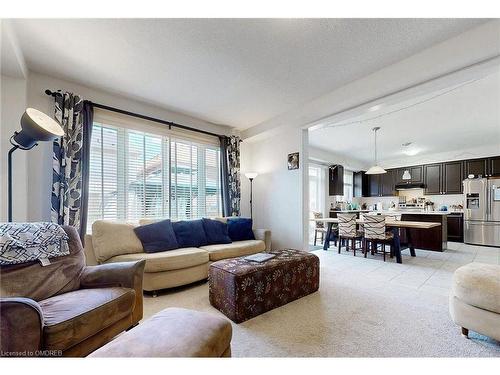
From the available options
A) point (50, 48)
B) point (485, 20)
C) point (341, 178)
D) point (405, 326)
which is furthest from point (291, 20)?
point (341, 178)

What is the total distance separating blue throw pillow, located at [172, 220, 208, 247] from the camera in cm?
315

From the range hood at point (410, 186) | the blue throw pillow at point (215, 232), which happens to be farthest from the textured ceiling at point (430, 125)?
the blue throw pillow at point (215, 232)

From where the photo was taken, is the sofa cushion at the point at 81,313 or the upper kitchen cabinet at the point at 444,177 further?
the upper kitchen cabinet at the point at 444,177

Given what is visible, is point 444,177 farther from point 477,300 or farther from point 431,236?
point 477,300

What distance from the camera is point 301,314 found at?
205 centimetres

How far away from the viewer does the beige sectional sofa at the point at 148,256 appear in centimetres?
250

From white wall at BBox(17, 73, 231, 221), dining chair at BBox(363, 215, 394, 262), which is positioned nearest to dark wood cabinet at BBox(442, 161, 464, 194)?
dining chair at BBox(363, 215, 394, 262)

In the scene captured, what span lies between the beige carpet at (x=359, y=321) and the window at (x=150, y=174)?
56.2 inches

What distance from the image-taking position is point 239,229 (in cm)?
371

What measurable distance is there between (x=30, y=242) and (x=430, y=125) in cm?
600

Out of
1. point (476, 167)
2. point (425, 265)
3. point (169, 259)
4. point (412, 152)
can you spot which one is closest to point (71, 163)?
point (169, 259)

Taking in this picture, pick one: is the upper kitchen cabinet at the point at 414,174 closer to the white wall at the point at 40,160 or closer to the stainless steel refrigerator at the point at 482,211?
the stainless steel refrigerator at the point at 482,211
